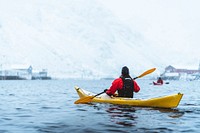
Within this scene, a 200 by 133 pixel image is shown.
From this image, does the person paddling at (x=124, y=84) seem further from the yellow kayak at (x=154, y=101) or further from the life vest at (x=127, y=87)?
the yellow kayak at (x=154, y=101)

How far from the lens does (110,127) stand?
12.9 metres

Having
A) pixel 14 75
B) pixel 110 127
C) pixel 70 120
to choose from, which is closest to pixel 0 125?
pixel 70 120

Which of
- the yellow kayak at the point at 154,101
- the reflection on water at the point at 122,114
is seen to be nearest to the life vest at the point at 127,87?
the yellow kayak at the point at 154,101

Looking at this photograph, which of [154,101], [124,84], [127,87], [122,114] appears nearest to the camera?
[122,114]

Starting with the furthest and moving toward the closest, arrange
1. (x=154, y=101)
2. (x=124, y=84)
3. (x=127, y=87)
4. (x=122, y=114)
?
1. (x=127, y=87)
2. (x=124, y=84)
3. (x=154, y=101)
4. (x=122, y=114)

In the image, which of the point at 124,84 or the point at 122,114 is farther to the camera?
the point at 124,84

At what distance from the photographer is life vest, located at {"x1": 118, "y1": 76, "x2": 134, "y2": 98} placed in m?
18.7

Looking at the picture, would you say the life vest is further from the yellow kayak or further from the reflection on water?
the reflection on water

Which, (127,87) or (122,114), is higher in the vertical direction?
(127,87)

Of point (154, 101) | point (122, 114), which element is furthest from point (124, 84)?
point (122, 114)

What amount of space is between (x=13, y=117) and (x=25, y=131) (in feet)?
12.0

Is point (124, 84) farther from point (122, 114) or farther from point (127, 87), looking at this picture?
point (122, 114)

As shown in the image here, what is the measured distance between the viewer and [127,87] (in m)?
18.9

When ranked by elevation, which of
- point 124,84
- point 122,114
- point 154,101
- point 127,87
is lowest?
point 122,114
